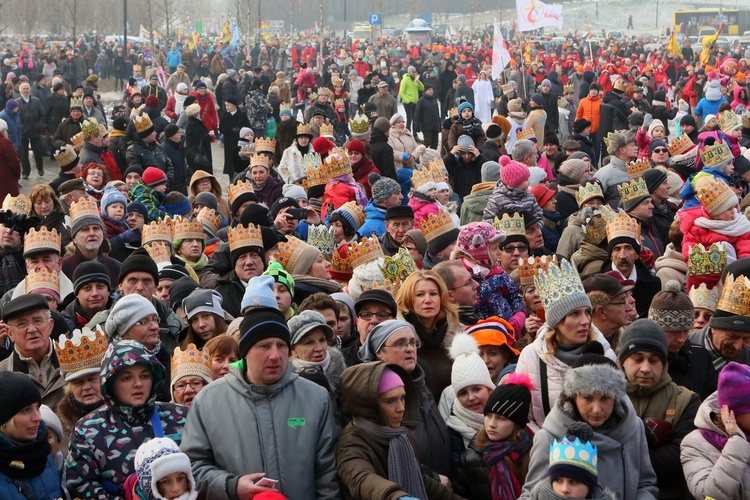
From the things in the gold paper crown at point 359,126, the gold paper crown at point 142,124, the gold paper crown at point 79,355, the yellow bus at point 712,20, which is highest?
the yellow bus at point 712,20

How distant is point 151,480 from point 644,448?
226cm

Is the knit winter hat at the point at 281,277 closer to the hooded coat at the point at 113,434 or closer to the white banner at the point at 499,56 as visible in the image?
the hooded coat at the point at 113,434

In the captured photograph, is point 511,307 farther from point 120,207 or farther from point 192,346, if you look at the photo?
point 120,207

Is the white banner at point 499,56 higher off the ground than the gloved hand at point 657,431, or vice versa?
the white banner at point 499,56

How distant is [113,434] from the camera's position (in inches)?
203

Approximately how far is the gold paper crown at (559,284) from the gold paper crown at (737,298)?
3.43 ft

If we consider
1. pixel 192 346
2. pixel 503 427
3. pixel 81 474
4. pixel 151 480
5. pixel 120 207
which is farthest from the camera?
pixel 120 207

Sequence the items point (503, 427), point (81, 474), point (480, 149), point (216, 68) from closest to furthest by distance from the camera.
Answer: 1. point (81, 474)
2. point (503, 427)
3. point (480, 149)
4. point (216, 68)

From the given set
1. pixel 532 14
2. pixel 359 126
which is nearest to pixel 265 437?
pixel 359 126

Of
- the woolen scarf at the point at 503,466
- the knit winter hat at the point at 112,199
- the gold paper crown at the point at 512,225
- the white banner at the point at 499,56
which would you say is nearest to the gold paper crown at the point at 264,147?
the knit winter hat at the point at 112,199

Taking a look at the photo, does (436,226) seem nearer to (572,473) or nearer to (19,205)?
(19,205)

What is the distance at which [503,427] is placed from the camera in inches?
216

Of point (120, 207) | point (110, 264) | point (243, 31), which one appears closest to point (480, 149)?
point (120, 207)

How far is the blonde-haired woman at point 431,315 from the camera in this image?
656cm
